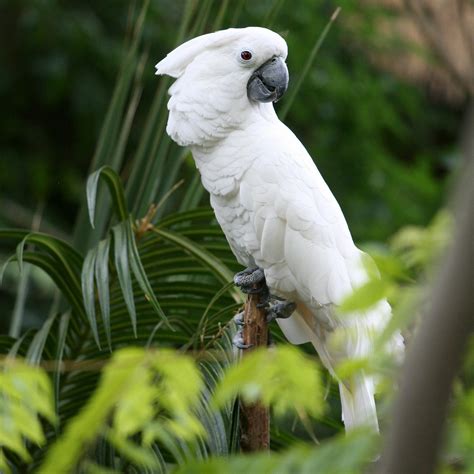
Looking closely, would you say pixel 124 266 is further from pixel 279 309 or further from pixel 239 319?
pixel 279 309

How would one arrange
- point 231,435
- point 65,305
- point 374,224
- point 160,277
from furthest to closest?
point 374,224 → point 65,305 → point 160,277 → point 231,435

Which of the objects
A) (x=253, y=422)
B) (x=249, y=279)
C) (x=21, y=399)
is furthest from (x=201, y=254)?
(x=21, y=399)

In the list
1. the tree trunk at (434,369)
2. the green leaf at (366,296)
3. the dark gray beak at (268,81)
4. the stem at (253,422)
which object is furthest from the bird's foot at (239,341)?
the tree trunk at (434,369)

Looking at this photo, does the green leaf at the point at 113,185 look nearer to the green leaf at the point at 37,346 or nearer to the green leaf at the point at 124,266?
the green leaf at the point at 124,266

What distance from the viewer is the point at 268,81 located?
7.63 ft

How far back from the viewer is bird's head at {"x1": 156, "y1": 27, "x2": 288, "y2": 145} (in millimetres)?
2309

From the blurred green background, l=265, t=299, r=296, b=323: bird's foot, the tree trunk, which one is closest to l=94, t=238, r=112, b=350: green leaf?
l=265, t=299, r=296, b=323: bird's foot

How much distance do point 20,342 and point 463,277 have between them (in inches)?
65.5

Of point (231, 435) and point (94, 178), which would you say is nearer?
point (231, 435)

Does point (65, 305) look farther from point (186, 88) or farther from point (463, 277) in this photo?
point (463, 277)

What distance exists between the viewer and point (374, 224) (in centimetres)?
519

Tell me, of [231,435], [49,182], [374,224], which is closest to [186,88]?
[231,435]

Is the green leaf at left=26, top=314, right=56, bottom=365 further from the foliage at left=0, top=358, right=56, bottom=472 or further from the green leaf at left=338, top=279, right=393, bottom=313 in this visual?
the green leaf at left=338, top=279, right=393, bottom=313

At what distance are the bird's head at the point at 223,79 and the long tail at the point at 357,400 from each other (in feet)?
2.14
